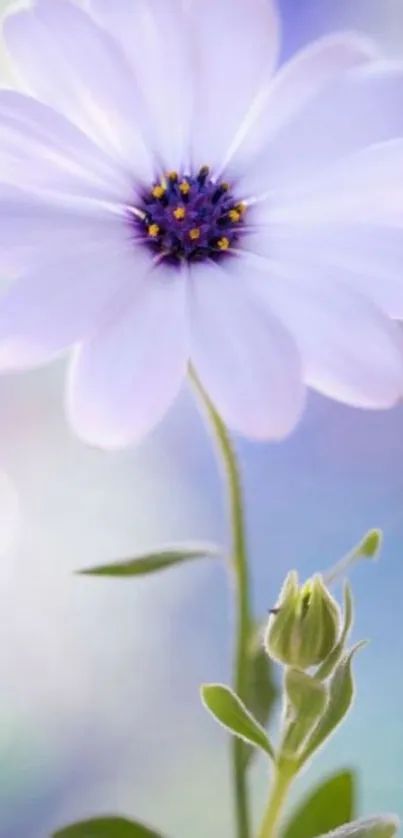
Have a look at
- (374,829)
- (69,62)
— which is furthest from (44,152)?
(374,829)

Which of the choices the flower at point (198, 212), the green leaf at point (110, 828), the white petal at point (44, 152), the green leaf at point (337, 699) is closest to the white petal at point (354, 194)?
the flower at point (198, 212)

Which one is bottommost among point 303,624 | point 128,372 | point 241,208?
point 303,624

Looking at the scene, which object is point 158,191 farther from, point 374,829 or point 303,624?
point 374,829

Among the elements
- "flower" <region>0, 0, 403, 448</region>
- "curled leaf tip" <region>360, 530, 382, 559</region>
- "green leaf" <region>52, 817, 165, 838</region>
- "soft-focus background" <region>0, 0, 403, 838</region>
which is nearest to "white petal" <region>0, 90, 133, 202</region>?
"flower" <region>0, 0, 403, 448</region>

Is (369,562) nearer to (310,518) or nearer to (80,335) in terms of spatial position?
(310,518)

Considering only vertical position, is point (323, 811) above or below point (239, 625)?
below

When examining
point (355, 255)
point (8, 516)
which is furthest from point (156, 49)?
point (8, 516)

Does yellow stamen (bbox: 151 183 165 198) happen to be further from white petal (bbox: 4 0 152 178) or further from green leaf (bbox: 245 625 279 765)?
green leaf (bbox: 245 625 279 765)
